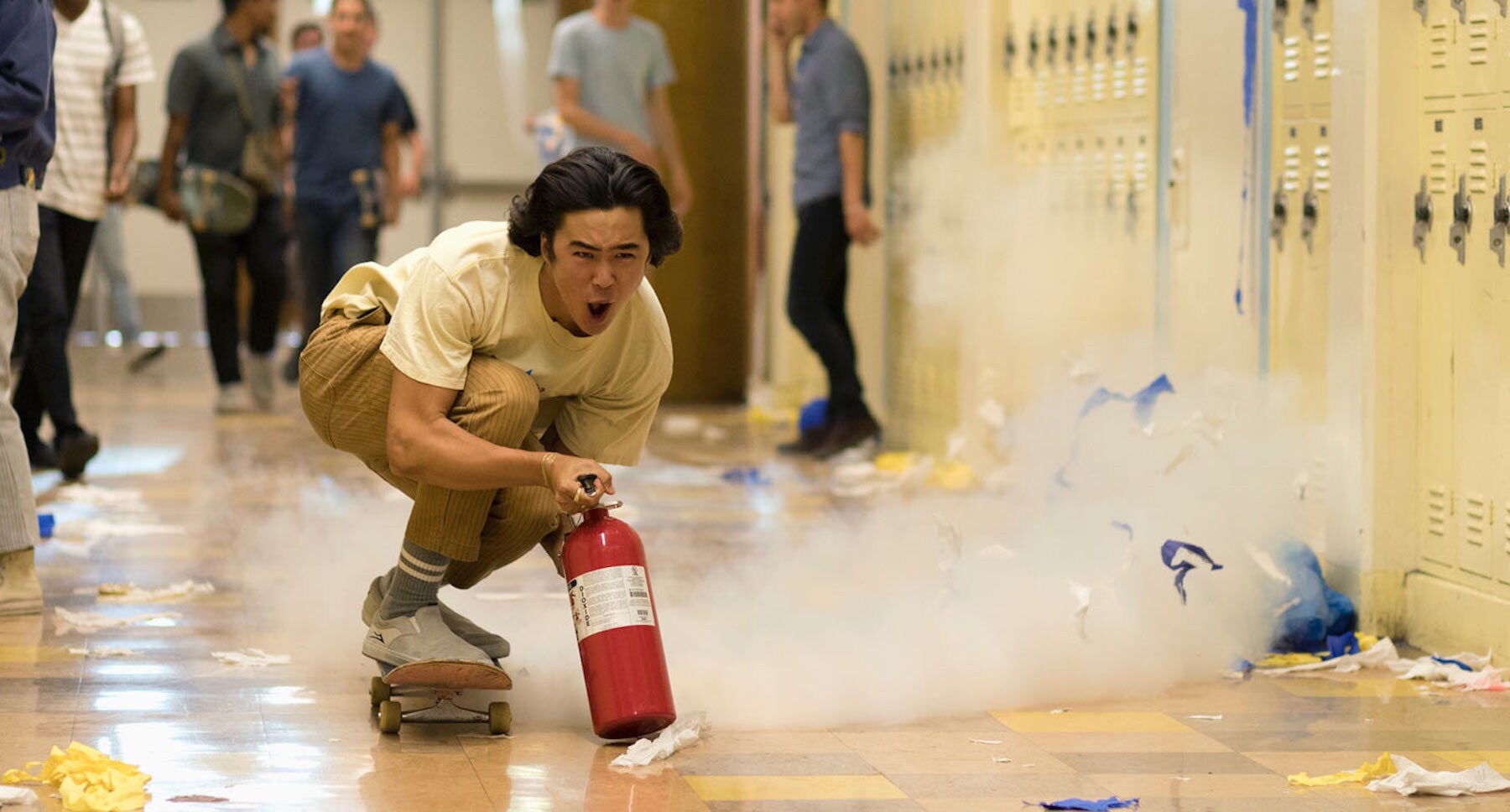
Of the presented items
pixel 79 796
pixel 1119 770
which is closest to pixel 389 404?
pixel 79 796

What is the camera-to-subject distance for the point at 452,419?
10.9 feet

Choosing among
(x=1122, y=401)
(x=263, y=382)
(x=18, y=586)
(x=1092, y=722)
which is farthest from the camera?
(x=263, y=382)

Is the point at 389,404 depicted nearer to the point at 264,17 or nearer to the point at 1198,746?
the point at 1198,746

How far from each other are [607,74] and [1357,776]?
20.0 ft

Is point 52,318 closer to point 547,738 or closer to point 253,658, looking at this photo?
point 253,658

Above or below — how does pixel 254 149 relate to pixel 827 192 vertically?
above

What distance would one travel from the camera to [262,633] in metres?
4.20

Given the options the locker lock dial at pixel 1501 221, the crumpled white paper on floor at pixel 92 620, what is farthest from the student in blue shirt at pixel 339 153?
the locker lock dial at pixel 1501 221

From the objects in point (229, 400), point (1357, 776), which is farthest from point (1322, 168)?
point (229, 400)

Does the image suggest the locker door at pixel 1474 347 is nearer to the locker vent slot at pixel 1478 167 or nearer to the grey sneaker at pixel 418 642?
the locker vent slot at pixel 1478 167

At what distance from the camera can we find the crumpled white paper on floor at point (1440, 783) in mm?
3041

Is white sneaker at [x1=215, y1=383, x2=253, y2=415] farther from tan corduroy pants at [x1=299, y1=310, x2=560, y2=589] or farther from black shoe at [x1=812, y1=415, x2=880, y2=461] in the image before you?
tan corduroy pants at [x1=299, y1=310, x2=560, y2=589]

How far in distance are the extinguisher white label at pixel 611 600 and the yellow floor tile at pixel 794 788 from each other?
273mm

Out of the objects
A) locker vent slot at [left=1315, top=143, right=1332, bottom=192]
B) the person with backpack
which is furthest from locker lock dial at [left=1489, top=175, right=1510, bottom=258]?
the person with backpack
